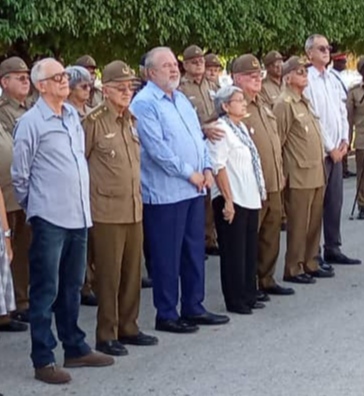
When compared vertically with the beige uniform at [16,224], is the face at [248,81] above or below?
above

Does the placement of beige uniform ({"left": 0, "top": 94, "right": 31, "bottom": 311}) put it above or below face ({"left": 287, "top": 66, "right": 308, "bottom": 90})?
below

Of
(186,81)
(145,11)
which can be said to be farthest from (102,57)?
(186,81)

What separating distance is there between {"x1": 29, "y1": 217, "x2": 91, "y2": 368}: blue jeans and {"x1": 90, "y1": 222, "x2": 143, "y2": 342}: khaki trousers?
0.40 meters

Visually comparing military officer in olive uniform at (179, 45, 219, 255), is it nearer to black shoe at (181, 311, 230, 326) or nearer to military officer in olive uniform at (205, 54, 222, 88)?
military officer in olive uniform at (205, 54, 222, 88)

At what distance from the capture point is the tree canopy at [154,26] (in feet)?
35.6

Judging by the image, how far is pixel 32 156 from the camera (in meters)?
6.39

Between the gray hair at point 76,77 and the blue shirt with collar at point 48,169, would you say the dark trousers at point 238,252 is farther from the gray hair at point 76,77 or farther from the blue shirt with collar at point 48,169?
the blue shirt with collar at point 48,169

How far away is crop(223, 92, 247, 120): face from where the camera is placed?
802 centimetres

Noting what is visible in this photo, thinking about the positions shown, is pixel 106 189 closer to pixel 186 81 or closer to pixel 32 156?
pixel 32 156

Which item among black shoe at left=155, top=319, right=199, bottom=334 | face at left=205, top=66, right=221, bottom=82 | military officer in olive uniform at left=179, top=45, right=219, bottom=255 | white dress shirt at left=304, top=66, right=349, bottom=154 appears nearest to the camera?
black shoe at left=155, top=319, right=199, bottom=334

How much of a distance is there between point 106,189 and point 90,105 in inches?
98.4

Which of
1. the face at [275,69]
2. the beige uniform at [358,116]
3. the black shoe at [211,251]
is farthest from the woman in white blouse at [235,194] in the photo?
the beige uniform at [358,116]

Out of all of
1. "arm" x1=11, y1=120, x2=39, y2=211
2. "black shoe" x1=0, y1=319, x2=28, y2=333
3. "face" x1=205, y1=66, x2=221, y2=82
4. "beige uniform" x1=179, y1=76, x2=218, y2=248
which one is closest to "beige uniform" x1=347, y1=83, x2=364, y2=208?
"face" x1=205, y1=66, x2=221, y2=82

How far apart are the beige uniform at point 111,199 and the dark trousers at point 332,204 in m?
3.15
